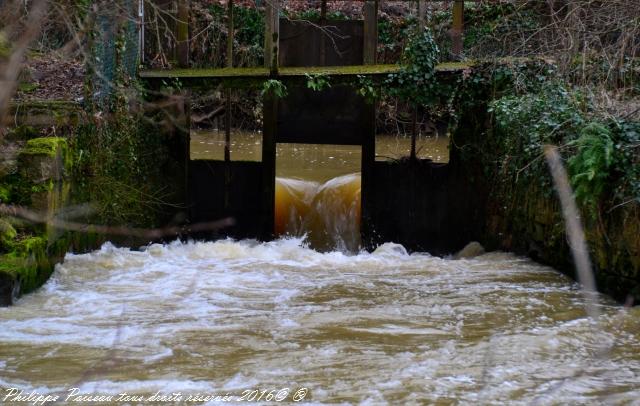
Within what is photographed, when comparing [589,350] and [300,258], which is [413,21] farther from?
[589,350]

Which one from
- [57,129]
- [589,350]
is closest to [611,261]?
[589,350]

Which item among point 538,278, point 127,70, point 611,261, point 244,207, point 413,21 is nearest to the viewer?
point 611,261

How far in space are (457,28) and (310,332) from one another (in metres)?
6.48

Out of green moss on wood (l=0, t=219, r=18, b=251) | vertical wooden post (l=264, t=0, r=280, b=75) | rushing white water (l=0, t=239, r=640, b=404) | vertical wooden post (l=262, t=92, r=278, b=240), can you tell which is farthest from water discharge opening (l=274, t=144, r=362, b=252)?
green moss on wood (l=0, t=219, r=18, b=251)

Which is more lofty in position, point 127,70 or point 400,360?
point 127,70

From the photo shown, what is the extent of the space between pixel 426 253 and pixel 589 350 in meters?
5.24

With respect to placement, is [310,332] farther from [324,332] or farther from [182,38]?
[182,38]

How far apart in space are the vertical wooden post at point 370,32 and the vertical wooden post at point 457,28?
1.17 m

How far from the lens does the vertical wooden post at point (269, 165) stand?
496 inches

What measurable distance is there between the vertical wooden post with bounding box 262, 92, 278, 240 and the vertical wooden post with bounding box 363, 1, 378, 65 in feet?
5.07

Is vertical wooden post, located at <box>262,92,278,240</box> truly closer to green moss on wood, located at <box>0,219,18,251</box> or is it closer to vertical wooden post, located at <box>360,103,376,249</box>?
vertical wooden post, located at <box>360,103,376,249</box>

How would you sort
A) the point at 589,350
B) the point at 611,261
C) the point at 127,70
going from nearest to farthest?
the point at 589,350 → the point at 611,261 → the point at 127,70

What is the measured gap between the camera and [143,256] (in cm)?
1070

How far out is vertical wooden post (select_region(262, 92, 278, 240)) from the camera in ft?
41.3
